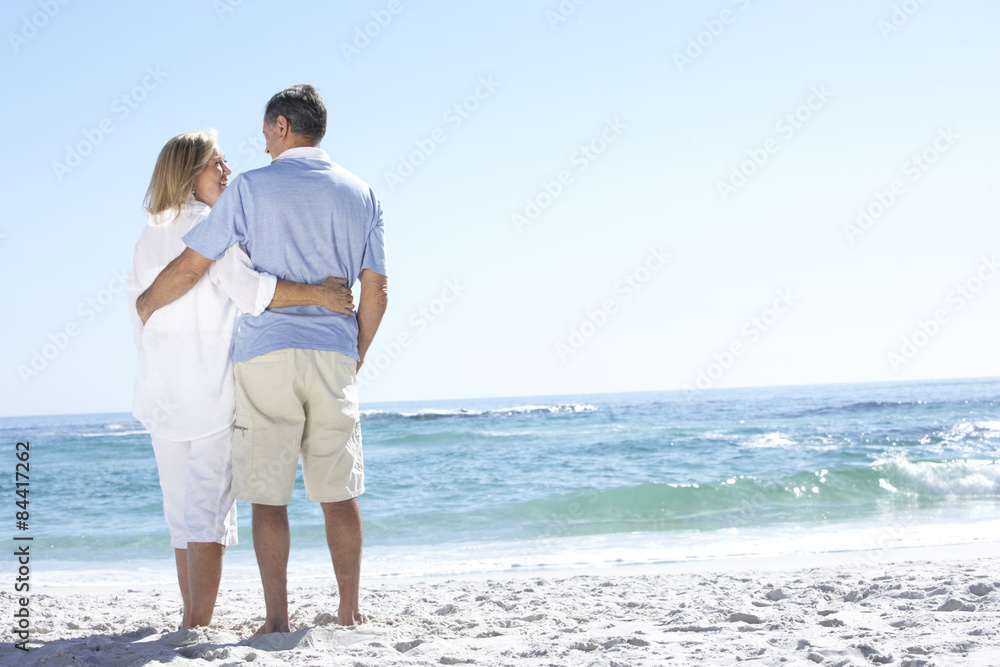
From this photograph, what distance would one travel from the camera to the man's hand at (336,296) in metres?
2.21

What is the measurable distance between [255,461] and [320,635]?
1.97 feet

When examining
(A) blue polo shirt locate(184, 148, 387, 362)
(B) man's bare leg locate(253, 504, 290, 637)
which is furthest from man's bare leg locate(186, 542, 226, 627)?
(A) blue polo shirt locate(184, 148, 387, 362)

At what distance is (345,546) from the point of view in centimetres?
232

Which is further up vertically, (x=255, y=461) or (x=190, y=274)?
(x=190, y=274)

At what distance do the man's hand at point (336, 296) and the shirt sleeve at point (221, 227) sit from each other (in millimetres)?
311

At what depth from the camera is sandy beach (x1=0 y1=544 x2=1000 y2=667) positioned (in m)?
2.08

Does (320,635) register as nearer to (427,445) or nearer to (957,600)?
(957,600)

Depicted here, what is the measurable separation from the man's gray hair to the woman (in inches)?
11.7

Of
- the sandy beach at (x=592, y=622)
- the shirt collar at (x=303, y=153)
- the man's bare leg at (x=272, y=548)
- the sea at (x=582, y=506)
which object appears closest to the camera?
the sandy beach at (x=592, y=622)

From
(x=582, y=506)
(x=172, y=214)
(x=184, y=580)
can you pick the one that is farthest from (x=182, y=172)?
(x=582, y=506)

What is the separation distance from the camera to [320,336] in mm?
2191

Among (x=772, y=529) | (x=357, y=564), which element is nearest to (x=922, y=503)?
(x=772, y=529)

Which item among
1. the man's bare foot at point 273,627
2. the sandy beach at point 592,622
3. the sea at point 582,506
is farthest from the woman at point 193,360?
the sea at point 582,506

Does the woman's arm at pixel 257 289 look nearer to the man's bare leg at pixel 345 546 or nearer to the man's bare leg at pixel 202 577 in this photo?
the man's bare leg at pixel 345 546
